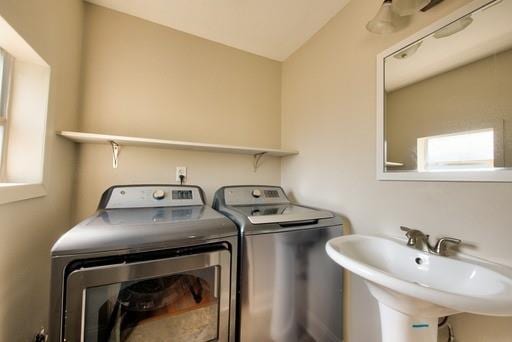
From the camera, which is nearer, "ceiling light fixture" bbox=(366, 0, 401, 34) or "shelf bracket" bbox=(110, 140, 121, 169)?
"ceiling light fixture" bbox=(366, 0, 401, 34)

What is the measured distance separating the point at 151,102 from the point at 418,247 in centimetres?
188

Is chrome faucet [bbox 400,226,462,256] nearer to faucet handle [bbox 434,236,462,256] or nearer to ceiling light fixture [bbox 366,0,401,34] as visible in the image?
faucet handle [bbox 434,236,462,256]

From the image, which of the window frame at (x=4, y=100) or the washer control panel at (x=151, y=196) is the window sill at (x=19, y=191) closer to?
the window frame at (x=4, y=100)

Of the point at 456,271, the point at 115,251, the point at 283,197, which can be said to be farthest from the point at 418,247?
the point at 115,251

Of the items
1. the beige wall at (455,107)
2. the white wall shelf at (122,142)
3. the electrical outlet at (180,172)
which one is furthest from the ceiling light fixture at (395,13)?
the electrical outlet at (180,172)

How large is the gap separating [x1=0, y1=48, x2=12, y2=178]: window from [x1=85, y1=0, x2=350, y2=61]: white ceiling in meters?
0.81

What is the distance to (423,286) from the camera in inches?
23.0

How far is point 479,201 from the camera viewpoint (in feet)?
2.56

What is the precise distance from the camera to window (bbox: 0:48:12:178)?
0.94m

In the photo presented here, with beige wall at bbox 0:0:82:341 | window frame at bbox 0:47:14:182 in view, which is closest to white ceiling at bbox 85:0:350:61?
beige wall at bbox 0:0:82:341

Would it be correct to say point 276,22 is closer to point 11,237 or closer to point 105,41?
point 105,41

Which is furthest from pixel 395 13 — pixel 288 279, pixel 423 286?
pixel 288 279

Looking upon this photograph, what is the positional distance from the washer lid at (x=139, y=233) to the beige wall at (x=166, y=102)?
553 millimetres

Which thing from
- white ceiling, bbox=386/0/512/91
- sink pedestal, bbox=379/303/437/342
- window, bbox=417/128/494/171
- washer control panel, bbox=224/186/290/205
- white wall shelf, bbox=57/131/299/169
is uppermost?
white ceiling, bbox=386/0/512/91
